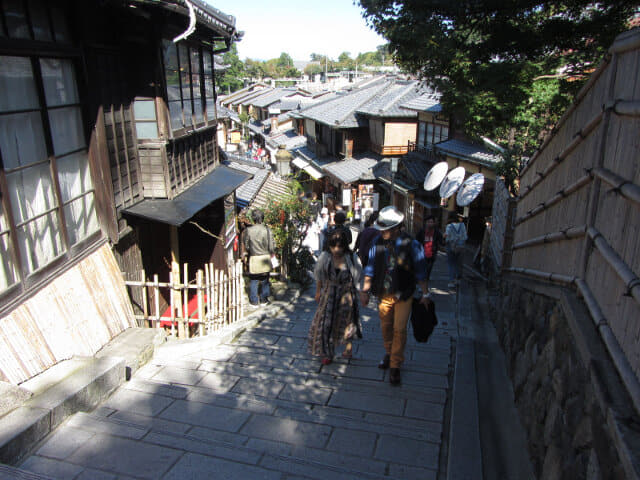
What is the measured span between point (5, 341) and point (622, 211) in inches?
206

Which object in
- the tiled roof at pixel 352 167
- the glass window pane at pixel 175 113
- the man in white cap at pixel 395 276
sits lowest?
the tiled roof at pixel 352 167

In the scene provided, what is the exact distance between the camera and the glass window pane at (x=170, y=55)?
780 centimetres

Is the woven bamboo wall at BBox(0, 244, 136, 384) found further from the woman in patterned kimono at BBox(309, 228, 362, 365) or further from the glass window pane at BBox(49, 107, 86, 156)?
the woman in patterned kimono at BBox(309, 228, 362, 365)

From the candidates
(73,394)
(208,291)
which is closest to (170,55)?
(208,291)

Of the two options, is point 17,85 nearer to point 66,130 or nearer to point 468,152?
point 66,130

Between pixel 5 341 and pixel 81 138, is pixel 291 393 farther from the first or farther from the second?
pixel 81 138

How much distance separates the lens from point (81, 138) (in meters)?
A: 6.17

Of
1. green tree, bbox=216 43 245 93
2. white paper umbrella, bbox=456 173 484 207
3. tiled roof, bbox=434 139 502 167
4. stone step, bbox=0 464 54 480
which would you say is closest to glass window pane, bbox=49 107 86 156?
stone step, bbox=0 464 54 480

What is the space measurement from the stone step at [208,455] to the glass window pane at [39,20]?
166 inches

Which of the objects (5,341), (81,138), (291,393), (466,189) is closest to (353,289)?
(291,393)

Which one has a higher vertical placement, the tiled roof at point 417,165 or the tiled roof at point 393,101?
the tiled roof at point 393,101

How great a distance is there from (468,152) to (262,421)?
15.1 meters

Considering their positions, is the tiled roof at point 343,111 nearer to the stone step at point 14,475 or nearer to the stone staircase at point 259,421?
the stone staircase at point 259,421

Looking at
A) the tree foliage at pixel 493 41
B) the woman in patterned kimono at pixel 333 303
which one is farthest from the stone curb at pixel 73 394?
the tree foliage at pixel 493 41
